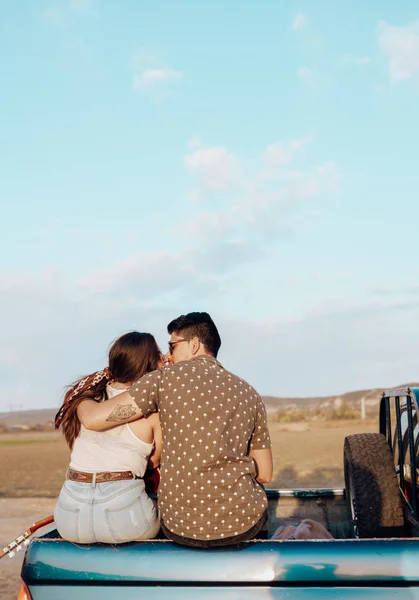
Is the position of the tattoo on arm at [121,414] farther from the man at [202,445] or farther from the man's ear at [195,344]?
the man's ear at [195,344]

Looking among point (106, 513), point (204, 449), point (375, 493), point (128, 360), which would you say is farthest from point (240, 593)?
point (375, 493)

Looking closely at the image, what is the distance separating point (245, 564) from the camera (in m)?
2.31

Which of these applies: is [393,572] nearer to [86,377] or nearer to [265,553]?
[265,553]

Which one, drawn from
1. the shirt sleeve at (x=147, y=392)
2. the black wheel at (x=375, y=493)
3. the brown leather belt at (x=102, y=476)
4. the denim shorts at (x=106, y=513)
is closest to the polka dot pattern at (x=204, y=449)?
the shirt sleeve at (x=147, y=392)

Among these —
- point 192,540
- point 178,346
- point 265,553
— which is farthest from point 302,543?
point 178,346

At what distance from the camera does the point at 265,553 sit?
91.6 inches

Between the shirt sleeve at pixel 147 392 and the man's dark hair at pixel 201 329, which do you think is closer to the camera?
the shirt sleeve at pixel 147 392

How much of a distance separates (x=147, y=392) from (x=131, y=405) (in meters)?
0.10

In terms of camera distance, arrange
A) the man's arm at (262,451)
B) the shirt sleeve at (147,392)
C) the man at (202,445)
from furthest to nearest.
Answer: the man's arm at (262,451) → the shirt sleeve at (147,392) → the man at (202,445)

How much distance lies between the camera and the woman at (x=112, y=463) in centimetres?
284

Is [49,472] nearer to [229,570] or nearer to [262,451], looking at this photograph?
[262,451]

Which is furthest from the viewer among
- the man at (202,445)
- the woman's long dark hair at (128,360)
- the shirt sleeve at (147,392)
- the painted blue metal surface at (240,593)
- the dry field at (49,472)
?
the dry field at (49,472)

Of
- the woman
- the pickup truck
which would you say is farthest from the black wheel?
the pickup truck

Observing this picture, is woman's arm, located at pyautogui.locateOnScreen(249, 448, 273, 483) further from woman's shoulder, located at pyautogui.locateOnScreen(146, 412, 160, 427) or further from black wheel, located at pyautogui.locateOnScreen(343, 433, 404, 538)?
black wheel, located at pyautogui.locateOnScreen(343, 433, 404, 538)
